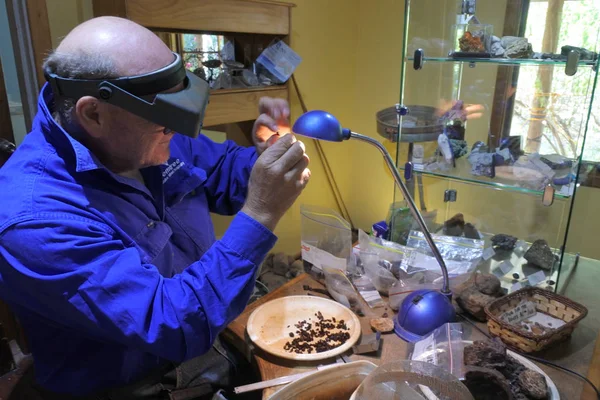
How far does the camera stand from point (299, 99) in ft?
9.11

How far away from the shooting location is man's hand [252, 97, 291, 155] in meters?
1.36

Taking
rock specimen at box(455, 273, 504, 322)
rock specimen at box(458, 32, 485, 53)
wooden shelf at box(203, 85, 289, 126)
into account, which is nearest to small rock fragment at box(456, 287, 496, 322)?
rock specimen at box(455, 273, 504, 322)

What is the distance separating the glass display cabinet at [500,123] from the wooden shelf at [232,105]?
75 cm

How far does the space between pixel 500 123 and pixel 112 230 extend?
1345 millimetres

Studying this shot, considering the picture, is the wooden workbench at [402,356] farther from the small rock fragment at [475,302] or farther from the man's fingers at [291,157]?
the man's fingers at [291,157]

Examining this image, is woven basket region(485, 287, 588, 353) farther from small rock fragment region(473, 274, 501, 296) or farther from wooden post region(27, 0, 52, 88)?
wooden post region(27, 0, 52, 88)

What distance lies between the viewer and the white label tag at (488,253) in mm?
1590

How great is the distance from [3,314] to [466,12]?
2226 mm

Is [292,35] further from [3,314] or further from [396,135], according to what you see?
[3,314]

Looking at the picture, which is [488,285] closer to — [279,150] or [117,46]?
[279,150]

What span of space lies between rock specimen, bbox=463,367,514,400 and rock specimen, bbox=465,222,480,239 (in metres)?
0.79

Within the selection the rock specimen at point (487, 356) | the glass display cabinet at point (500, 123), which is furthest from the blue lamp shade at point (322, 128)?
the glass display cabinet at point (500, 123)

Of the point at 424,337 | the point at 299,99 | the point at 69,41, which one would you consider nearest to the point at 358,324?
the point at 424,337

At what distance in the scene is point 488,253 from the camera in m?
1.61
